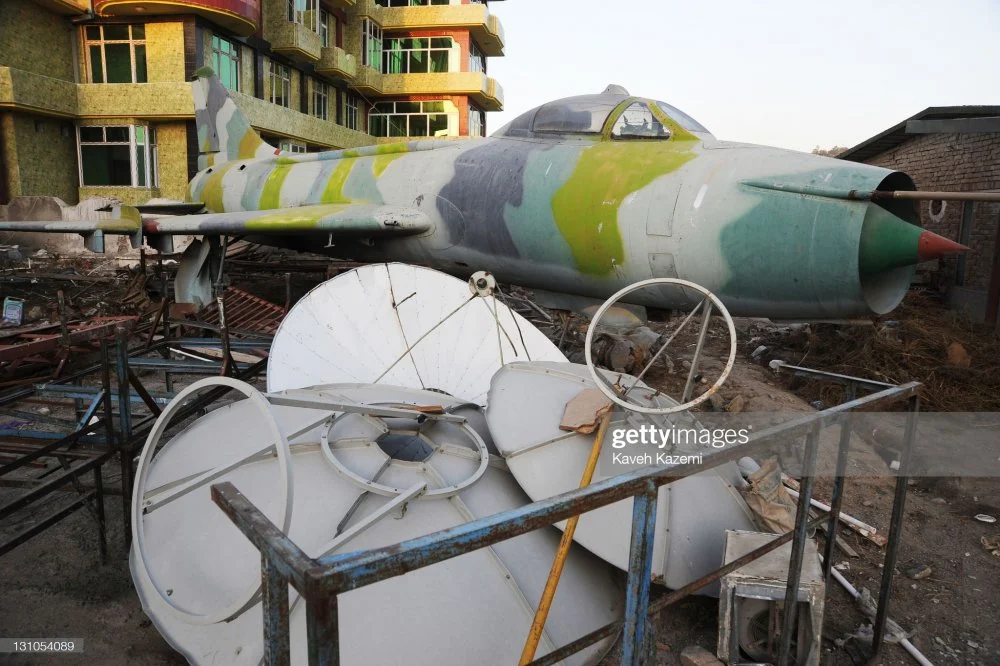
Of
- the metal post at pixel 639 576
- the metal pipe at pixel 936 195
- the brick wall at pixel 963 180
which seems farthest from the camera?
the brick wall at pixel 963 180

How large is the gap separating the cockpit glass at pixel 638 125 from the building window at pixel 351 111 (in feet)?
99.5

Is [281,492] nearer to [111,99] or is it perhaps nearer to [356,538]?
[356,538]

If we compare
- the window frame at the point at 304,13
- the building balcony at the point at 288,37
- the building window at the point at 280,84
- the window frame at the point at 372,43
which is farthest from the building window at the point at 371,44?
the building balcony at the point at 288,37

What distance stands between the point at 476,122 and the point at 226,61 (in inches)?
760

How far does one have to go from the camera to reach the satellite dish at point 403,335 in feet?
18.0

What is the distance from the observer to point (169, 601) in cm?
315

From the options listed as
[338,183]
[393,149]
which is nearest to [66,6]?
[338,183]

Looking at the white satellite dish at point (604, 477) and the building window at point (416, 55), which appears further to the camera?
the building window at point (416, 55)

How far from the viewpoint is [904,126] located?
13.6 meters

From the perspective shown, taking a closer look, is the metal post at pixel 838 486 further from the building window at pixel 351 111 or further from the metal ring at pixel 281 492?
the building window at pixel 351 111

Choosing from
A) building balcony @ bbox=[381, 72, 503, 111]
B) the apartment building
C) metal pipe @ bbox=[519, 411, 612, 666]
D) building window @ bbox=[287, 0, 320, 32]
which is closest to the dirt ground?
metal pipe @ bbox=[519, 411, 612, 666]

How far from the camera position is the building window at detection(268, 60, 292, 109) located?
27172 mm

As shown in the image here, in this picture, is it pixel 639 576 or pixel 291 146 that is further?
pixel 291 146

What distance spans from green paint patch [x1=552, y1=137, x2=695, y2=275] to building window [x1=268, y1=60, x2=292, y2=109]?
24.3 meters
